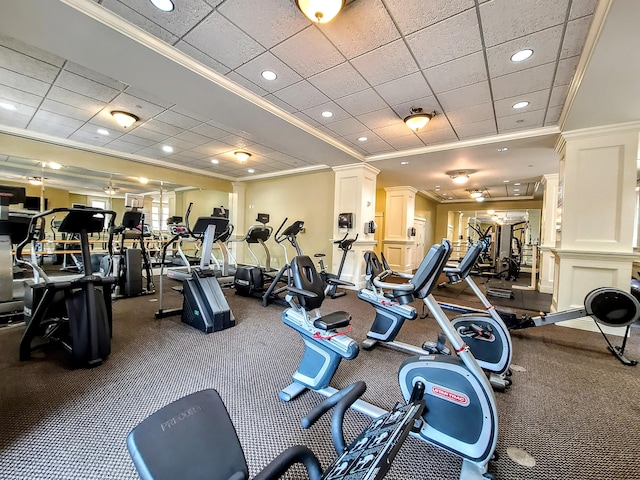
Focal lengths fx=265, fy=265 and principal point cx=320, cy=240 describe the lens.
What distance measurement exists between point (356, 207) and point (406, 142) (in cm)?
184

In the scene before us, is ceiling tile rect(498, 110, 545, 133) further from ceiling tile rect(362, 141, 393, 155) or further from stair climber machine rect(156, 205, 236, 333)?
stair climber machine rect(156, 205, 236, 333)

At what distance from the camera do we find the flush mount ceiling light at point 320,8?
1918 mm

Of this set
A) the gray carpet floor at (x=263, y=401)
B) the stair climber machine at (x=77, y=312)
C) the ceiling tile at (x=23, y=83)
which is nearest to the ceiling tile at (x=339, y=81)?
the stair climber machine at (x=77, y=312)

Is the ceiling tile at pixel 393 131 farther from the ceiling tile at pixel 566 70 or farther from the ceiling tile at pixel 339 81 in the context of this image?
the ceiling tile at pixel 566 70

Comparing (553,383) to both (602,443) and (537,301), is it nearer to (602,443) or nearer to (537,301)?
(602,443)

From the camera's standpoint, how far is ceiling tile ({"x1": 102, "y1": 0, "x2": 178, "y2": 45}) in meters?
2.12

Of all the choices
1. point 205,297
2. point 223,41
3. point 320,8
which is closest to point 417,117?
point 320,8

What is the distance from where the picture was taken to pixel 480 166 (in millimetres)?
6172

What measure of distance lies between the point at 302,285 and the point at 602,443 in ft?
7.28

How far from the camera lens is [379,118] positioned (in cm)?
401

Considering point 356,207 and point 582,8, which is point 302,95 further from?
point 356,207

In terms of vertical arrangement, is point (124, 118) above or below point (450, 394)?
above

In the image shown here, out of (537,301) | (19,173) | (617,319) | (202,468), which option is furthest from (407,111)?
(19,173)

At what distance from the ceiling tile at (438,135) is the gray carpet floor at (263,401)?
10.7ft
